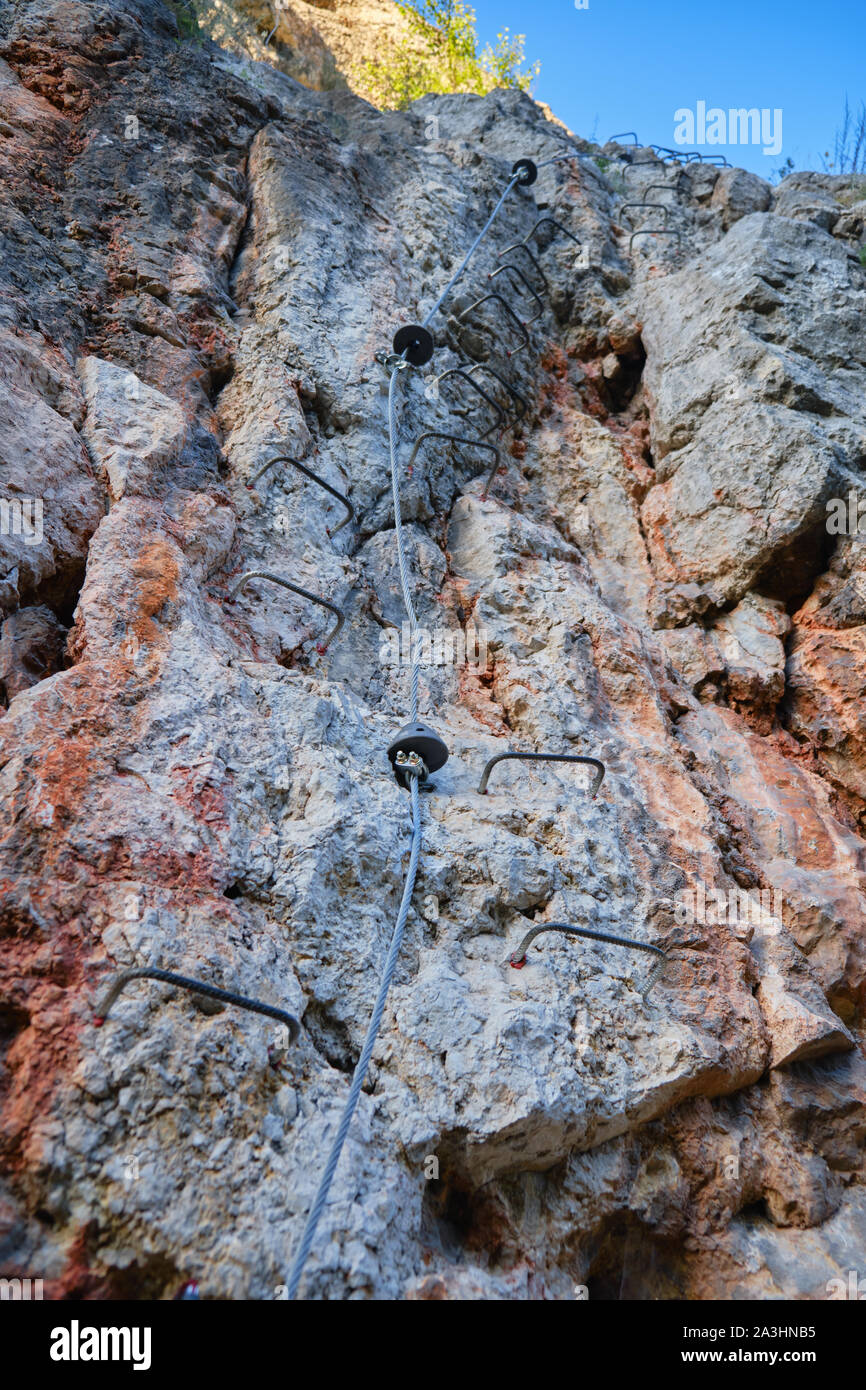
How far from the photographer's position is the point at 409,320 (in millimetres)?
5484

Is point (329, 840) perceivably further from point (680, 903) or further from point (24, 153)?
point (24, 153)

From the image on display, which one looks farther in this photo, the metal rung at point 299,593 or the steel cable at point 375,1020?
the metal rung at point 299,593

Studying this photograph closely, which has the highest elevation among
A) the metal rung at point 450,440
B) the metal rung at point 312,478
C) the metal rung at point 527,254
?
the metal rung at point 527,254

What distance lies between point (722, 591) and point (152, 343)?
12.2 ft

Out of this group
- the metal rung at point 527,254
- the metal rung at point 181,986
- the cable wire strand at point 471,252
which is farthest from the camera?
the metal rung at point 527,254

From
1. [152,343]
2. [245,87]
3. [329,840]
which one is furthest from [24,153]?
[329,840]

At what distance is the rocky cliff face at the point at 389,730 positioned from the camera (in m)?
2.06

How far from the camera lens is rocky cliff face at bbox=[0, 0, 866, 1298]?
2.06 m
